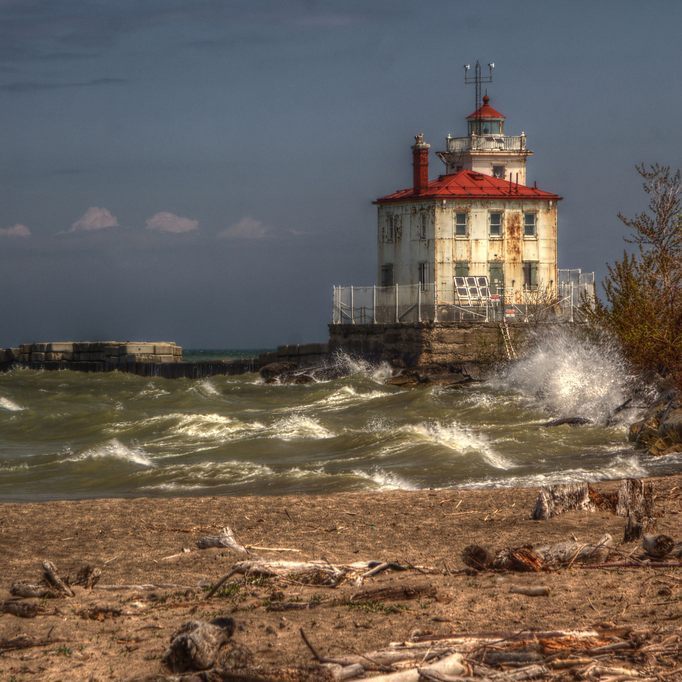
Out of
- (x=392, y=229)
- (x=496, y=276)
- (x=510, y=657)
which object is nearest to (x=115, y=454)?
(x=510, y=657)

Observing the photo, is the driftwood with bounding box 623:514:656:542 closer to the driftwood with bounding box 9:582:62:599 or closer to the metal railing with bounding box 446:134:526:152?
the driftwood with bounding box 9:582:62:599

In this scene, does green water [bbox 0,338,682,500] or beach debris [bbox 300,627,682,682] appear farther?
green water [bbox 0,338,682,500]

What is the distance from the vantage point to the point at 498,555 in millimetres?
7609

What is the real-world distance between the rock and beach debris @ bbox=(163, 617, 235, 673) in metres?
39.0

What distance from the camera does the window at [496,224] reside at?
43125 mm

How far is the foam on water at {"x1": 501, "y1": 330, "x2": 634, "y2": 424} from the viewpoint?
25.9 metres

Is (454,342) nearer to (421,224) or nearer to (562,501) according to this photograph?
(421,224)

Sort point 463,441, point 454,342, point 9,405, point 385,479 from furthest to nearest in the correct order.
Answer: point 454,342, point 9,405, point 463,441, point 385,479

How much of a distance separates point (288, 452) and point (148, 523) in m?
8.05

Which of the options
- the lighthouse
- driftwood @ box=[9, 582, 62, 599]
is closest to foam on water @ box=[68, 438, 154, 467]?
driftwood @ box=[9, 582, 62, 599]

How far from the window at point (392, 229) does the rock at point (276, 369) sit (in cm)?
615

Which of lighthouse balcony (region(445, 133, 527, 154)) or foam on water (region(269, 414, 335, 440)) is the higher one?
lighthouse balcony (region(445, 133, 527, 154))

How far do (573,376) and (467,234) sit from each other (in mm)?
13499

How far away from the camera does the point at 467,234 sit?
42781mm
